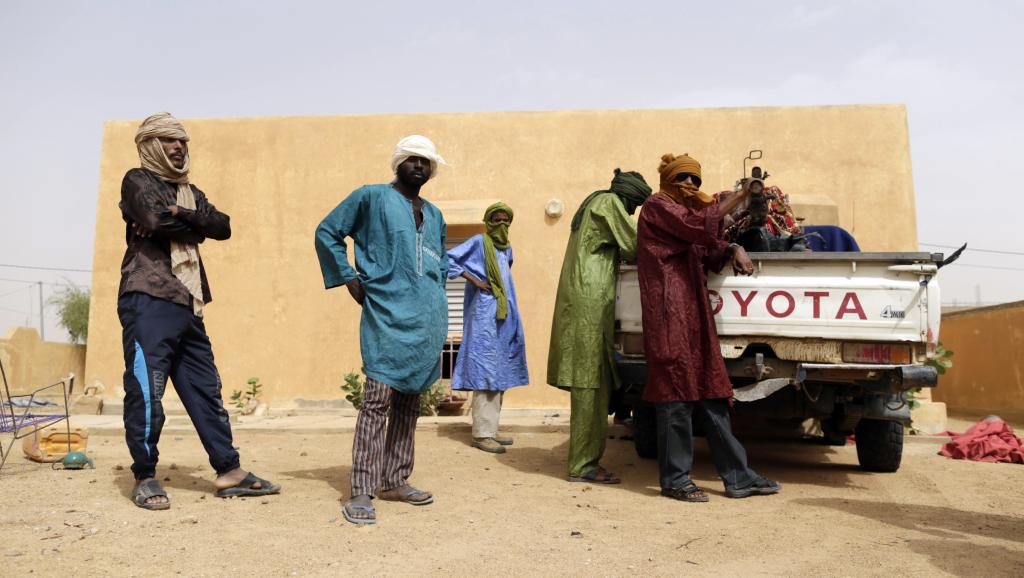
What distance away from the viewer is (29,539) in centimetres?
344

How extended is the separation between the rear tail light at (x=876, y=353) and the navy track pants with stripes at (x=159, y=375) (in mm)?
3366

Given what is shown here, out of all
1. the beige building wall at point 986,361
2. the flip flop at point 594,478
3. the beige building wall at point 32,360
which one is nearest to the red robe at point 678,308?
the flip flop at point 594,478

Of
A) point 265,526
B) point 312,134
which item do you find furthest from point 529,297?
point 265,526

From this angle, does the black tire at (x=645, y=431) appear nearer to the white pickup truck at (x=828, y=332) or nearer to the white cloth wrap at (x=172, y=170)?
the white pickup truck at (x=828, y=332)

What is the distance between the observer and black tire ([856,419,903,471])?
5.66 metres

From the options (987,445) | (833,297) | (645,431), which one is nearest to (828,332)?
(833,297)

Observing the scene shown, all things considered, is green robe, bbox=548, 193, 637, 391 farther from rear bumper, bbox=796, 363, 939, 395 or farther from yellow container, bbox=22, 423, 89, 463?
yellow container, bbox=22, 423, 89, 463

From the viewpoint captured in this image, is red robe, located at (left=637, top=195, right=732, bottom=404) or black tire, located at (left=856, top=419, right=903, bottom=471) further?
black tire, located at (left=856, top=419, right=903, bottom=471)

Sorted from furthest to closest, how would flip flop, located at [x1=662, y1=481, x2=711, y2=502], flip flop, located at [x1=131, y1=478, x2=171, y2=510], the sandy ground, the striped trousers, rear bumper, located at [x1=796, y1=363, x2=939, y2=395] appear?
rear bumper, located at [x1=796, y1=363, x2=939, y2=395] < flip flop, located at [x1=662, y1=481, x2=711, y2=502] < the striped trousers < flip flop, located at [x1=131, y1=478, x2=171, y2=510] < the sandy ground

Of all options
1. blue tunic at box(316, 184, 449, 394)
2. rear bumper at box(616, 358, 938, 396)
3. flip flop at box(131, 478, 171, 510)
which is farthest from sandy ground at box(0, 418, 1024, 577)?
blue tunic at box(316, 184, 449, 394)

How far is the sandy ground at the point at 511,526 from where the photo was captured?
128 inches

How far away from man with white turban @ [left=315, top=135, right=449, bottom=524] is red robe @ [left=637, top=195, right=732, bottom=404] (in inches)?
46.2

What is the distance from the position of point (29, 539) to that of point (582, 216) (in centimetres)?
335

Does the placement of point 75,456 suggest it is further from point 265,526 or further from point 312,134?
point 312,134
